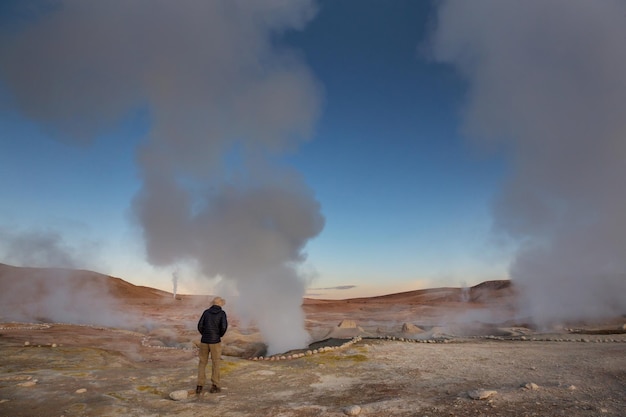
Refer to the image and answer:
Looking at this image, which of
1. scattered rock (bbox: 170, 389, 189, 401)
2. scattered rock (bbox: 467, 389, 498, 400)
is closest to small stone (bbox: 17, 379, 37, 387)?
scattered rock (bbox: 170, 389, 189, 401)

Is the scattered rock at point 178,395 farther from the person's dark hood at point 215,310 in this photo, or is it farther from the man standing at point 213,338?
the person's dark hood at point 215,310

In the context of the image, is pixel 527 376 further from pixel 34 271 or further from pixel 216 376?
pixel 34 271

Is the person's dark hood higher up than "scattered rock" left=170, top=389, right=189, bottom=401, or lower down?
higher up

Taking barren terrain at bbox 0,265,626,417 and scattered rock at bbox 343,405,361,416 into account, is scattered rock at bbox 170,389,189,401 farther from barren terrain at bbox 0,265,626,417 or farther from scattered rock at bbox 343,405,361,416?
scattered rock at bbox 343,405,361,416

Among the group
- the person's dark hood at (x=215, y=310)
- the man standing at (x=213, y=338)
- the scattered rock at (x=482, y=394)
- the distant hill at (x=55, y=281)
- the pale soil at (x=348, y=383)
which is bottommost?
the pale soil at (x=348, y=383)

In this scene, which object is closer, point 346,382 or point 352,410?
point 352,410

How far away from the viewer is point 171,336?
78.4ft

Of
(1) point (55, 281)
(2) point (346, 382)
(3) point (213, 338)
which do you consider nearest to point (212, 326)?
(3) point (213, 338)

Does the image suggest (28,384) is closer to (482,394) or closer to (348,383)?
(348,383)

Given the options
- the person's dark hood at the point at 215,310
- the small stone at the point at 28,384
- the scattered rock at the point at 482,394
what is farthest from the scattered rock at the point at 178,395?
the scattered rock at the point at 482,394

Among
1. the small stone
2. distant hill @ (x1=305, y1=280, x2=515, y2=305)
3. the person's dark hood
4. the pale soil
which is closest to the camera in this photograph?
the pale soil

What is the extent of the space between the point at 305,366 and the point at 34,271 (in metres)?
70.1

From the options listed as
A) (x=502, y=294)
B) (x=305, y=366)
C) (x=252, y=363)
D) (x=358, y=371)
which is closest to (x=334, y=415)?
(x=358, y=371)

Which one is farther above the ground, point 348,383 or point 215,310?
point 215,310
